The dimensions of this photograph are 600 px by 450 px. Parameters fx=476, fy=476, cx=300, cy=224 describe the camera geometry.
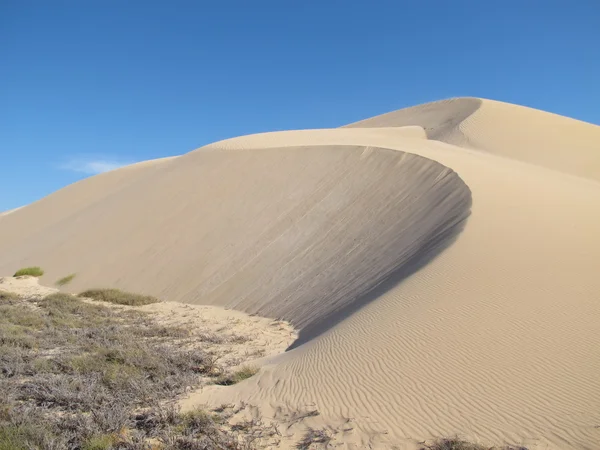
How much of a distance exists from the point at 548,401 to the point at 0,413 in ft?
19.7

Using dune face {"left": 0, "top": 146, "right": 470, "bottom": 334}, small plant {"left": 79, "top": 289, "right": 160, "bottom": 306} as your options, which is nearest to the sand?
dune face {"left": 0, "top": 146, "right": 470, "bottom": 334}

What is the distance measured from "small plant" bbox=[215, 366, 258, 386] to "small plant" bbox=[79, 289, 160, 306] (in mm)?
7284

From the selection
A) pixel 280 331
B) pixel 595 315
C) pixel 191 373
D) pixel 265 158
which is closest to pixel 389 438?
pixel 191 373

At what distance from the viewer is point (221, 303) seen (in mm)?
13188

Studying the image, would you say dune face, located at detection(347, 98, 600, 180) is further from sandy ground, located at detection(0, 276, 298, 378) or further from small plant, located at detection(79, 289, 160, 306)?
small plant, located at detection(79, 289, 160, 306)

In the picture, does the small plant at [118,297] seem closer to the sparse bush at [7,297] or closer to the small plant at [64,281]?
the sparse bush at [7,297]

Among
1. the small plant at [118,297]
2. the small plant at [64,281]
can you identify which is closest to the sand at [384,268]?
the small plant at [64,281]

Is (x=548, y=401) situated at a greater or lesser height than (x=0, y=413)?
lesser

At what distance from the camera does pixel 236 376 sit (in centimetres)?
694

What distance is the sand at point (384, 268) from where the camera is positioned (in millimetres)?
5367

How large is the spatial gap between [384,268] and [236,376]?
513 centimetres

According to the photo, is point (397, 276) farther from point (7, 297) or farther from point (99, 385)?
point (7, 297)

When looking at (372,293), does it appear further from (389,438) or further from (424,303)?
(389,438)

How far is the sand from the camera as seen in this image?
5.37 metres
